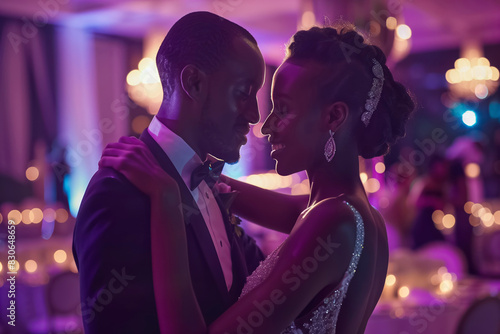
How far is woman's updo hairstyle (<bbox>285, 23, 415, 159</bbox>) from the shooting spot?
1.55 m

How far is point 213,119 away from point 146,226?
1.10 ft

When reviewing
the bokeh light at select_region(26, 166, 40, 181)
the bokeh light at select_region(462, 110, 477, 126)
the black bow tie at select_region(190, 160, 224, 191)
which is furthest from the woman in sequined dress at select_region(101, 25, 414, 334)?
the bokeh light at select_region(462, 110, 477, 126)

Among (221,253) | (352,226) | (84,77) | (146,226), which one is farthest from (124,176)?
(84,77)

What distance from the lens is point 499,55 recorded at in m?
13.8

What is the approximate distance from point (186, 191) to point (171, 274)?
28 centimetres

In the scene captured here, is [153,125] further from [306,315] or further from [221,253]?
[306,315]

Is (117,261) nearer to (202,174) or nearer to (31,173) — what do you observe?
(202,174)

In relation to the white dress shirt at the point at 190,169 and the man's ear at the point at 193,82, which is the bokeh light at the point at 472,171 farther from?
the man's ear at the point at 193,82

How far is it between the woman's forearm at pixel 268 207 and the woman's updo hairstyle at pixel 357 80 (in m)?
0.41

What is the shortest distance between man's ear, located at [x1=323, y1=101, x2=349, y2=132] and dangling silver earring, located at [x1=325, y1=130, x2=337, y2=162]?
0.03 meters

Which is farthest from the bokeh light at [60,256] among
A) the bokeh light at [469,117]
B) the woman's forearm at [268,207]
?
the bokeh light at [469,117]

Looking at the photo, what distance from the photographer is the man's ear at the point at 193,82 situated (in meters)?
1.47

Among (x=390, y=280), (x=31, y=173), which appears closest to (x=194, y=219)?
(x=390, y=280)

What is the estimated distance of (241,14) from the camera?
11.2 m
